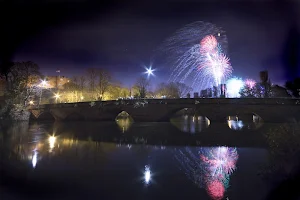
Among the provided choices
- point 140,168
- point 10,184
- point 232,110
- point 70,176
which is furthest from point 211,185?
point 232,110

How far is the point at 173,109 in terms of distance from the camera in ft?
170

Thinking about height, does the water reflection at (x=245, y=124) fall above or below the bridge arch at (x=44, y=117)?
below

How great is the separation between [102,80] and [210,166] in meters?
60.6

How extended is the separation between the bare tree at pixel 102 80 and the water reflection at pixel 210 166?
175 ft

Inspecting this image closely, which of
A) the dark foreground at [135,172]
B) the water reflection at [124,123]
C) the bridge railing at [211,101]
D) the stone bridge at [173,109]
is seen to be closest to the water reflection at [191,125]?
the stone bridge at [173,109]

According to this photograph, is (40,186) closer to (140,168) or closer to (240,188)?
(140,168)

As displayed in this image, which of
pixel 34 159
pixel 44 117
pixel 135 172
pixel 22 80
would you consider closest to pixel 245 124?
pixel 135 172

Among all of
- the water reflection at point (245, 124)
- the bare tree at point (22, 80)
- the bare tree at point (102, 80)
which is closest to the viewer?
the water reflection at point (245, 124)

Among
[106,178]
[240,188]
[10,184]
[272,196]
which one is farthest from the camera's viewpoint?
[106,178]

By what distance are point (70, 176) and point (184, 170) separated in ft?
22.5

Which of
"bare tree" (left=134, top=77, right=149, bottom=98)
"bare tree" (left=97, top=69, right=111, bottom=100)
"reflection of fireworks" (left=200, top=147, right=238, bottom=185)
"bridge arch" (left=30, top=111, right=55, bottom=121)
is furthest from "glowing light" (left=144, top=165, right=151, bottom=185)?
"bare tree" (left=134, top=77, right=149, bottom=98)

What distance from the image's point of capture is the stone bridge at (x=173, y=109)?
4566cm

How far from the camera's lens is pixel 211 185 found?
39.3 feet

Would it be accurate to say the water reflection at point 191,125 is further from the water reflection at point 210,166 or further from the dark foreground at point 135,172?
the water reflection at point 210,166
